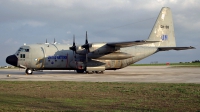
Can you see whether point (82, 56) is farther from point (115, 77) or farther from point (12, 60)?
point (115, 77)

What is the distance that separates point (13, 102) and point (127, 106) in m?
4.60

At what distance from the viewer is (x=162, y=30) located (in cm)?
3700

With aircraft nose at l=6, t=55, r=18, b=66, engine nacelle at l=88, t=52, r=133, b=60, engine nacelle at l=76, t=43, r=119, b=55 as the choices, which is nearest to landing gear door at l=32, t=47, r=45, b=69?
aircraft nose at l=6, t=55, r=18, b=66

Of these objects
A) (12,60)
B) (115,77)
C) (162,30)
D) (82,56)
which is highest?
(162,30)

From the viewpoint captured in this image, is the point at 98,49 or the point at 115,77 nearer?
the point at 115,77

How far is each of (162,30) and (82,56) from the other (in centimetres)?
1182

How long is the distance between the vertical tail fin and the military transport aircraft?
5.05ft

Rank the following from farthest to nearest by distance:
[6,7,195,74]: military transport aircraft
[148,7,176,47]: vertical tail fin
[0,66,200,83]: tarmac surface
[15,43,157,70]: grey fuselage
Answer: [148,7,176,47]: vertical tail fin
[15,43,157,70]: grey fuselage
[6,7,195,74]: military transport aircraft
[0,66,200,83]: tarmac surface

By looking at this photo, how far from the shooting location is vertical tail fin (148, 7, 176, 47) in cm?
3684

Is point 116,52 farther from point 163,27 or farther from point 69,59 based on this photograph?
point 163,27

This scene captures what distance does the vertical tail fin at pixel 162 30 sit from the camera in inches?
1451

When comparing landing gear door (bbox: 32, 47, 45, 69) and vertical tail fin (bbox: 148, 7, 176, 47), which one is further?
vertical tail fin (bbox: 148, 7, 176, 47)

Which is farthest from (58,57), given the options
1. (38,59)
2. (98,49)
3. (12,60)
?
(12,60)

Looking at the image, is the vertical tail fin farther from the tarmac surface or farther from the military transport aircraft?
the tarmac surface
